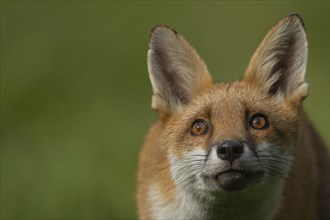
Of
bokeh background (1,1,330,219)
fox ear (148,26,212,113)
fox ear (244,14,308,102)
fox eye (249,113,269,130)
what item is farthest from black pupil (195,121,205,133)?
bokeh background (1,1,330,219)

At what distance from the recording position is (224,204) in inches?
410

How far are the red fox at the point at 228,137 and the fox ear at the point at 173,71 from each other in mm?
12

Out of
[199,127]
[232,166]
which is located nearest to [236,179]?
[232,166]

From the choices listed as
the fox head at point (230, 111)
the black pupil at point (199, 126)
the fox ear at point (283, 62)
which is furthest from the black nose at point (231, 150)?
the fox ear at point (283, 62)

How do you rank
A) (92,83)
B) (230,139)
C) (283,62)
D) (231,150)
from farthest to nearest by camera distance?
(92,83), (283,62), (230,139), (231,150)

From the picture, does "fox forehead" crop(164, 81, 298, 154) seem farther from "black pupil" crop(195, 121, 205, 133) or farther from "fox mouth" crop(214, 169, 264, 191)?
"fox mouth" crop(214, 169, 264, 191)

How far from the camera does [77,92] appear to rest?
64.2 feet

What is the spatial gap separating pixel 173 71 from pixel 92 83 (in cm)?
898

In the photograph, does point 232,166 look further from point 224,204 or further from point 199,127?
point 199,127

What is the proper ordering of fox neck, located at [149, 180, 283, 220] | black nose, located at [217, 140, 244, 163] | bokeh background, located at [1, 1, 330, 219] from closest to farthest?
1. black nose, located at [217, 140, 244, 163]
2. fox neck, located at [149, 180, 283, 220]
3. bokeh background, located at [1, 1, 330, 219]

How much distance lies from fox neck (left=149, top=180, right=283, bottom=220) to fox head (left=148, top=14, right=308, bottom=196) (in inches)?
5.4

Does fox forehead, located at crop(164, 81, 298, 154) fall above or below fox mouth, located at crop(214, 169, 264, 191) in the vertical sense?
above

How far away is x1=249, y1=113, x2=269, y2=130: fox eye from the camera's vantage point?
10336 millimetres

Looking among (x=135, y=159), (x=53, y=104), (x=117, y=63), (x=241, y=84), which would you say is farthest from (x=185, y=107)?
(x=117, y=63)
